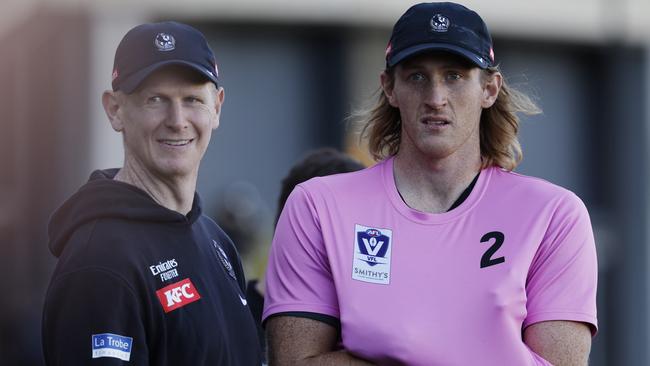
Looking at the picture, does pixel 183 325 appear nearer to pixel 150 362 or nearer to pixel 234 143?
pixel 150 362

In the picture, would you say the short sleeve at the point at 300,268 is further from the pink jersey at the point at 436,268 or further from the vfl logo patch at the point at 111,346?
the vfl logo patch at the point at 111,346

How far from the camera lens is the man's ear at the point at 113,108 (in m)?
A: 3.70

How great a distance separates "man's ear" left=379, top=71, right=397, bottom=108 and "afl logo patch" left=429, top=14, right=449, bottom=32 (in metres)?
0.21

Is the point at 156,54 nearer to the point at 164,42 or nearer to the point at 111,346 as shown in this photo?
the point at 164,42

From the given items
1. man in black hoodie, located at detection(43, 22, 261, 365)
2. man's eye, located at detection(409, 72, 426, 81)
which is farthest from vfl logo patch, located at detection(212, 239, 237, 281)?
man's eye, located at detection(409, 72, 426, 81)

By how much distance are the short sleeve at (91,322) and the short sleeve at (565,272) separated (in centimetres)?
112

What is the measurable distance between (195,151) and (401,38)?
0.70 meters

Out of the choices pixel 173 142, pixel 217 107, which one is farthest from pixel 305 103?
pixel 173 142

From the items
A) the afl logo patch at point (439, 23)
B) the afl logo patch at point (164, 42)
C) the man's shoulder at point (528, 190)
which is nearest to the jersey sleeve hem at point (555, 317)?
the man's shoulder at point (528, 190)

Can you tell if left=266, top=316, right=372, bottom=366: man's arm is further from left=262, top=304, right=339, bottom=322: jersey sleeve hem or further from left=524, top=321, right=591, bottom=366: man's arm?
left=524, top=321, right=591, bottom=366: man's arm

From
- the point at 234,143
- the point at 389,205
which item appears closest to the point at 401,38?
the point at 389,205

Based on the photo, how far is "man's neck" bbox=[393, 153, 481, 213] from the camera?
12.1 feet

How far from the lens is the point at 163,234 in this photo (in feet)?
Answer: 11.7

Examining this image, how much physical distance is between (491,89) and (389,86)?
0.31 metres
